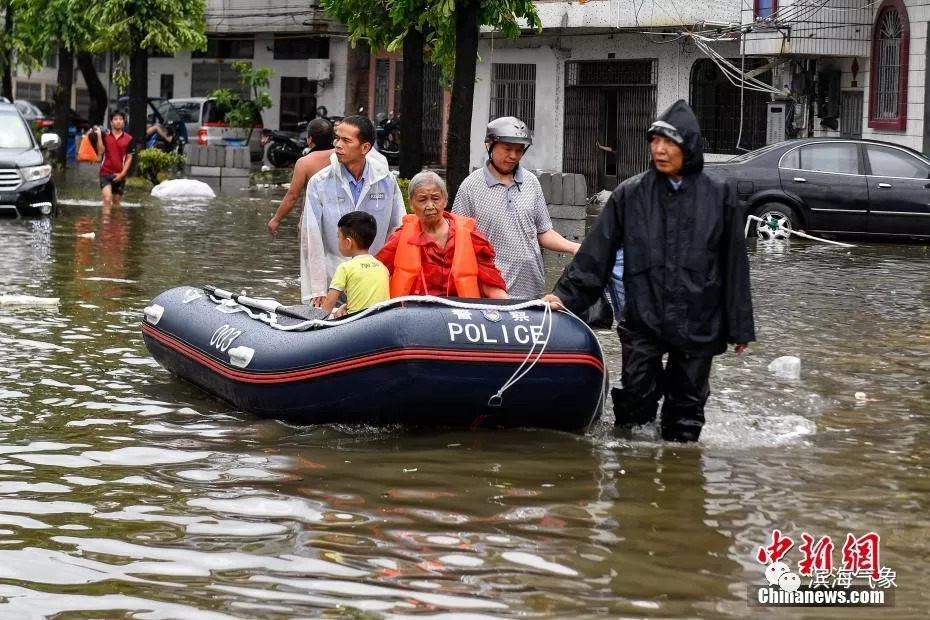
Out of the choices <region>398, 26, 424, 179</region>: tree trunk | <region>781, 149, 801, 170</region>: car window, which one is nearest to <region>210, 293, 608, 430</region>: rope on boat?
<region>781, 149, 801, 170</region>: car window

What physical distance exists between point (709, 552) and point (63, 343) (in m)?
6.45

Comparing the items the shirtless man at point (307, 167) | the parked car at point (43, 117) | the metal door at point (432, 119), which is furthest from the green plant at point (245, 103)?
the shirtless man at point (307, 167)

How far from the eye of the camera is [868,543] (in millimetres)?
6598

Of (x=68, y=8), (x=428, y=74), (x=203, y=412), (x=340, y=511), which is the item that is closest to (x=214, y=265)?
(x=203, y=412)

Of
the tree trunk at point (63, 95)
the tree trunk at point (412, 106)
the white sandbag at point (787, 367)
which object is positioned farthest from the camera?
the tree trunk at point (63, 95)

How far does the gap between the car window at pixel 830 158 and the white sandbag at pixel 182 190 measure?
37.8ft

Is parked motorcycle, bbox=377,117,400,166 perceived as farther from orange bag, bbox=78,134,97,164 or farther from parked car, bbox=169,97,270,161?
orange bag, bbox=78,134,97,164

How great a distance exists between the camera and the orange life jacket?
29.5 feet

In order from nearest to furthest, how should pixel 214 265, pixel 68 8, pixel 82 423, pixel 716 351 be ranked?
pixel 716 351 → pixel 82 423 → pixel 214 265 → pixel 68 8

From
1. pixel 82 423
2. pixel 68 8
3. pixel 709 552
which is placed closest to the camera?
pixel 709 552

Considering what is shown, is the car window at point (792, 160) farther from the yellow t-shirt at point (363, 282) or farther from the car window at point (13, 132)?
the yellow t-shirt at point (363, 282)

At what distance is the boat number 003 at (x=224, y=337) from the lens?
947 cm

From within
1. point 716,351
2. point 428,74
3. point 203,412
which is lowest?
point 203,412

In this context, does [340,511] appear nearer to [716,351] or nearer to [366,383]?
[366,383]
